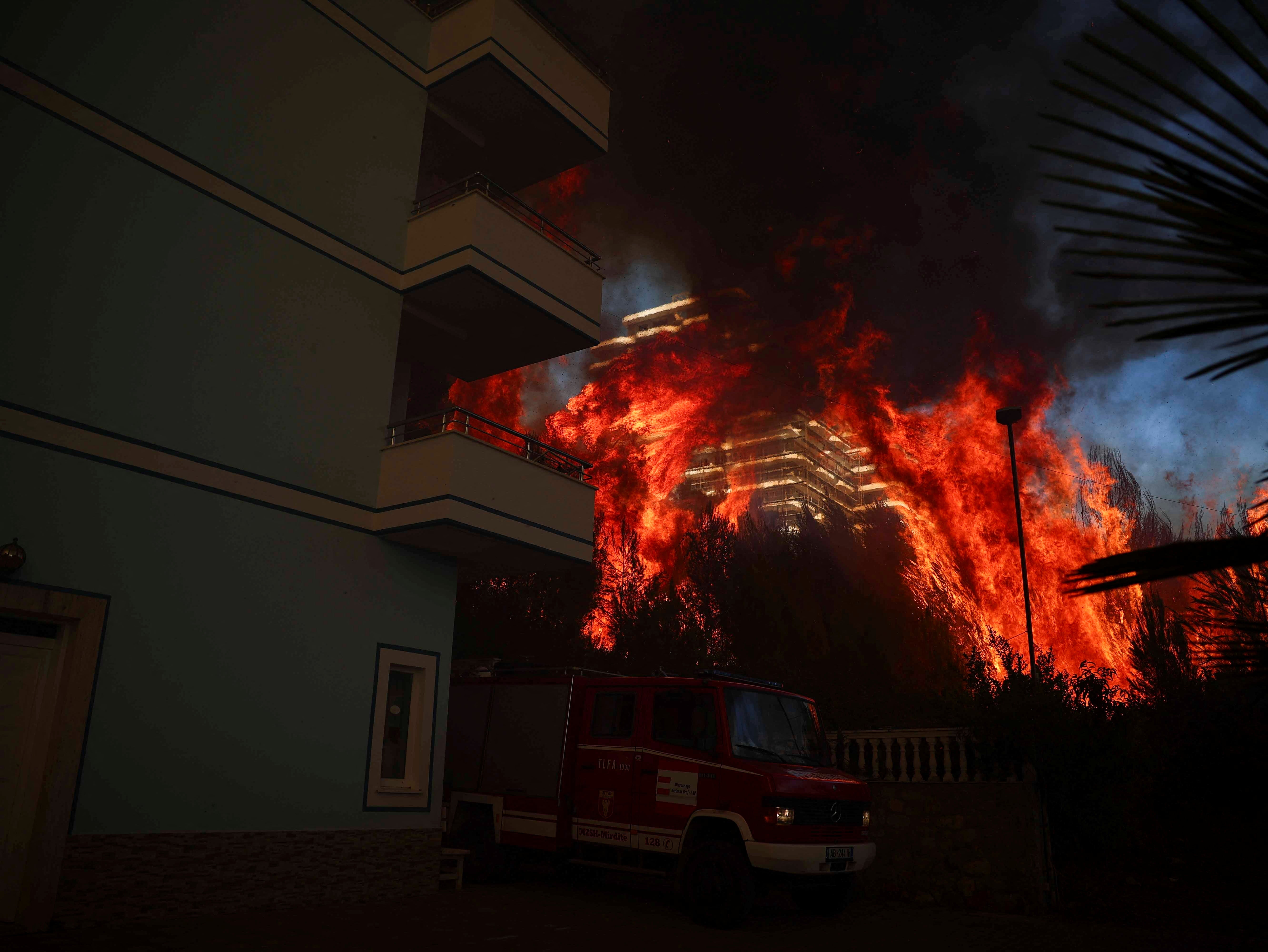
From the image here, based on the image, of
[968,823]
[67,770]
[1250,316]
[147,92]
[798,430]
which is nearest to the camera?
[1250,316]

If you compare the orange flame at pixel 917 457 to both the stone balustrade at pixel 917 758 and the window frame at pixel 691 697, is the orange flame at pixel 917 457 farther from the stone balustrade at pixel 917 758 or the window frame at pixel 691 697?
the window frame at pixel 691 697

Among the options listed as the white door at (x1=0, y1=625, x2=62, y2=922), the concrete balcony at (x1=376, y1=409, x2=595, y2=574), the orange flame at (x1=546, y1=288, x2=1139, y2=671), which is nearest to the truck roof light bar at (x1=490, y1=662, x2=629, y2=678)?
the concrete balcony at (x1=376, y1=409, x2=595, y2=574)

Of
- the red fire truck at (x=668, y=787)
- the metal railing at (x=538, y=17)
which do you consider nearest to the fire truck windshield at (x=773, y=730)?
the red fire truck at (x=668, y=787)

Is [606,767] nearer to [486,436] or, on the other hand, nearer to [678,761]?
[678,761]

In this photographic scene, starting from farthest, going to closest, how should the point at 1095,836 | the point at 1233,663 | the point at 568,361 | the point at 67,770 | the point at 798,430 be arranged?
the point at 798,430 < the point at 568,361 < the point at 1095,836 < the point at 67,770 < the point at 1233,663

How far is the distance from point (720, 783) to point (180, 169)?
9.07 m

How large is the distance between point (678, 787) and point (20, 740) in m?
6.52

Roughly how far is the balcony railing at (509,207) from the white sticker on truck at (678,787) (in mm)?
7749

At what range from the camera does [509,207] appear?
1348 centimetres

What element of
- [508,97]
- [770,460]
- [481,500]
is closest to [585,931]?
[481,500]

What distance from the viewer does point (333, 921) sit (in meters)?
8.91

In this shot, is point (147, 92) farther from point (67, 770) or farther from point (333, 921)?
point (333, 921)

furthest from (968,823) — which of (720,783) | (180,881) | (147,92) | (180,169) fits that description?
(147,92)

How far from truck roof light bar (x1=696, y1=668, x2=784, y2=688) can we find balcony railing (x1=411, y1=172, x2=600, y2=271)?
6742mm
